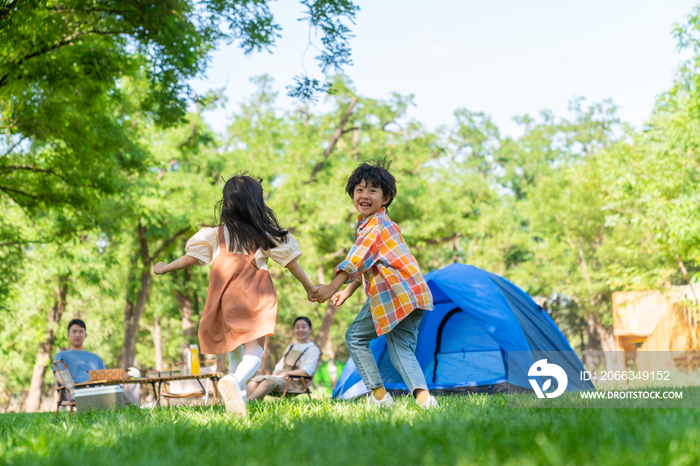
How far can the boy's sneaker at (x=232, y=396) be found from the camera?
3459 millimetres

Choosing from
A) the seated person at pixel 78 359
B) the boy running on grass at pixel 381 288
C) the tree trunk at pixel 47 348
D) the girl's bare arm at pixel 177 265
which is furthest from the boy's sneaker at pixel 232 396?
the tree trunk at pixel 47 348

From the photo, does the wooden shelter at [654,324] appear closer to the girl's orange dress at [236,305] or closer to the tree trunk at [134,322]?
the tree trunk at [134,322]

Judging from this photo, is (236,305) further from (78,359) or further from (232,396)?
(78,359)

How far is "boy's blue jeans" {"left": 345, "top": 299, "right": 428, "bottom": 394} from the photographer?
430cm

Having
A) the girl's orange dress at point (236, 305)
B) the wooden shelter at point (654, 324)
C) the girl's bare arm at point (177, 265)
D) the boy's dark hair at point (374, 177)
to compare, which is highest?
the boy's dark hair at point (374, 177)

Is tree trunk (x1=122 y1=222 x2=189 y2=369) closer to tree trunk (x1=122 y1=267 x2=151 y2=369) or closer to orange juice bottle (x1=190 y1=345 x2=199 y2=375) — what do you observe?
tree trunk (x1=122 y1=267 x2=151 y2=369)

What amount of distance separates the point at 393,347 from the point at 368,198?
1.15 metres

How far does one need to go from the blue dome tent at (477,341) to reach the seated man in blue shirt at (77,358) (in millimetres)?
3230

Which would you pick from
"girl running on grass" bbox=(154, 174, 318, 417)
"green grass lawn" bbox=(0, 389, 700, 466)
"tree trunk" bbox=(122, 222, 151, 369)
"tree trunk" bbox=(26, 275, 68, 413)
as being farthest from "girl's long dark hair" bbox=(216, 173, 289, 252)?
"tree trunk" bbox=(26, 275, 68, 413)

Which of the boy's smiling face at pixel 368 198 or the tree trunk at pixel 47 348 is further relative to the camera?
the tree trunk at pixel 47 348

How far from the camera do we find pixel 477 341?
6.96m

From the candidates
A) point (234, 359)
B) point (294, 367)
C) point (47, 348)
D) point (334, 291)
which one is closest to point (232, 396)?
point (234, 359)

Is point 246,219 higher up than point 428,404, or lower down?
higher up

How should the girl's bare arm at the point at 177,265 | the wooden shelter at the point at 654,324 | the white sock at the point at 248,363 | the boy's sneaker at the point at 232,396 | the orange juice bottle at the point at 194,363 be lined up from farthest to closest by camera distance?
the wooden shelter at the point at 654,324, the orange juice bottle at the point at 194,363, the girl's bare arm at the point at 177,265, the white sock at the point at 248,363, the boy's sneaker at the point at 232,396
